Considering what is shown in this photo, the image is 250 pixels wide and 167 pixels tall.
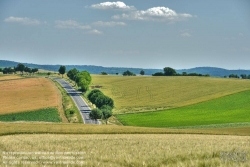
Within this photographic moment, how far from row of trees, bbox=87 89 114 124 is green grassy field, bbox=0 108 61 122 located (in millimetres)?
10109

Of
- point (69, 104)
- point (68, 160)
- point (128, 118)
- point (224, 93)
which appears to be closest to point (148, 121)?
point (128, 118)

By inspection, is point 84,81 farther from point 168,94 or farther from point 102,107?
point 102,107

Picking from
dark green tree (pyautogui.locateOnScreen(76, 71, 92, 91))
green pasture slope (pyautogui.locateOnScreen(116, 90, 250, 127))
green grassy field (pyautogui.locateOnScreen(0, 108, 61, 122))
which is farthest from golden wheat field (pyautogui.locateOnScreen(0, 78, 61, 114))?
green pasture slope (pyautogui.locateOnScreen(116, 90, 250, 127))

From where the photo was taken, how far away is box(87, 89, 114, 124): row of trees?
83.3m

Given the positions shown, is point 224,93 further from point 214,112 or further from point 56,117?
point 56,117

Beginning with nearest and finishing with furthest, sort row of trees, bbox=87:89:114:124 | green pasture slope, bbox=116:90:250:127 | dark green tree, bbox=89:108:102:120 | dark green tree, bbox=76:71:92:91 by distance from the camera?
green pasture slope, bbox=116:90:250:127 → dark green tree, bbox=89:108:102:120 → row of trees, bbox=87:89:114:124 → dark green tree, bbox=76:71:92:91

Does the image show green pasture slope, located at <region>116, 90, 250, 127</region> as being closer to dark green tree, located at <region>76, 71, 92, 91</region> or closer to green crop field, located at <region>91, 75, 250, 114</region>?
green crop field, located at <region>91, 75, 250, 114</region>

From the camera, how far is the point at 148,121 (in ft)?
271

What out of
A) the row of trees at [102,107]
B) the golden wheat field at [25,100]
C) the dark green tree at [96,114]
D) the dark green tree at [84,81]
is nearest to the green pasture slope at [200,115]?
the row of trees at [102,107]

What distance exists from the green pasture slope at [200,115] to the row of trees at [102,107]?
435 centimetres

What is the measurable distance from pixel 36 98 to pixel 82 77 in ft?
137

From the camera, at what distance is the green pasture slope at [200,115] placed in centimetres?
7912

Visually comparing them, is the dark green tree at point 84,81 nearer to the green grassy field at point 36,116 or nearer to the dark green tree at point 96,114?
the green grassy field at point 36,116

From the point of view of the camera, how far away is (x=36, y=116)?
90125mm
